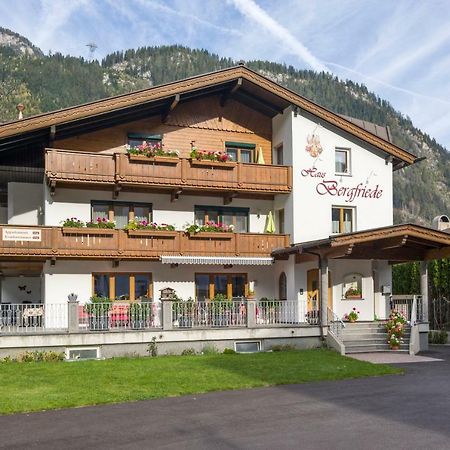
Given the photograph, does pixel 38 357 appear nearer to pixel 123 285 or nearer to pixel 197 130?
pixel 123 285

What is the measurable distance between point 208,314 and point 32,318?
20.9ft

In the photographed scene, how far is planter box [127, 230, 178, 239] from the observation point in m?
23.3

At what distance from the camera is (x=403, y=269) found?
108 feet

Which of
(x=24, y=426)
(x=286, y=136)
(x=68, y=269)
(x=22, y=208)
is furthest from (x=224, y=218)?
(x=24, y=426)

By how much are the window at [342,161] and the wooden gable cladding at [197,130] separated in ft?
10.3

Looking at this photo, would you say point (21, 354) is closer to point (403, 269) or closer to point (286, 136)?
point (286, 136)

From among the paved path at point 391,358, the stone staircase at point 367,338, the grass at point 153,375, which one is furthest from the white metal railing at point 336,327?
the grass at point 153,375

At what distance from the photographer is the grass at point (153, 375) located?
12.9 m

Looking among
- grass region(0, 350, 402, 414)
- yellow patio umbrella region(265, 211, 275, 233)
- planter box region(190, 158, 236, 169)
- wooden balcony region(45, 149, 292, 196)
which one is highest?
planter box region(190, 158, 236, 169)

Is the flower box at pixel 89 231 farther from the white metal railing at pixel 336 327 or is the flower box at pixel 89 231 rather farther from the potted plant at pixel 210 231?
the white metal railing at pixel 336 327

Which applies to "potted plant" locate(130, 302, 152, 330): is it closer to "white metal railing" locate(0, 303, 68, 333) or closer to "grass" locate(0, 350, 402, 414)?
"grass" locate(0, 350, 402, 414)

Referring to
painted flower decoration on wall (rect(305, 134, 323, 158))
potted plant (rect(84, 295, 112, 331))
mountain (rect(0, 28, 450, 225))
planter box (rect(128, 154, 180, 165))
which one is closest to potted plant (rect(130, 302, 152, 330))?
potted plant (rect(84, 295, 112, 331))

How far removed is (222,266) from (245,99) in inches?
310

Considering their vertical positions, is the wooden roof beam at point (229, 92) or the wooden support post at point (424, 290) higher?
the wooden roof beam at point (229, 92)
